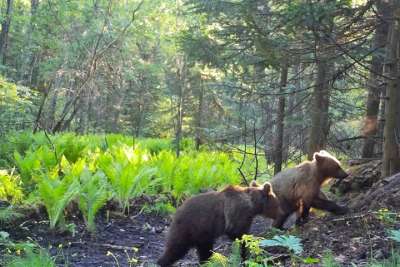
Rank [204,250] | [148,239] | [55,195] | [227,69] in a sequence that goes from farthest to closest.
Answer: [227,69] < [148,239] < [55,195] < [204,250]

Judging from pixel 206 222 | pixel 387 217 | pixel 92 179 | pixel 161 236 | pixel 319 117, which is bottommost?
pixel 161 236

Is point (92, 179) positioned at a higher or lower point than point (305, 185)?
lower

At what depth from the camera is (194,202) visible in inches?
243

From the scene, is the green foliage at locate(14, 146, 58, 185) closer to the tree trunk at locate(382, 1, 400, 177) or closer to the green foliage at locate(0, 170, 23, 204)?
the green foliage at locate(0, 170, 23, 204)

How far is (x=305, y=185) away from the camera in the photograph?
7273mm

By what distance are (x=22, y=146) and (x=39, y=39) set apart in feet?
33.3

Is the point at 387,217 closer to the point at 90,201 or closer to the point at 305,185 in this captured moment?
the point at 305,185

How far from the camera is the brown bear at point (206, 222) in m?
6.00

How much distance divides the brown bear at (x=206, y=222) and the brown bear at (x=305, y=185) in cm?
128

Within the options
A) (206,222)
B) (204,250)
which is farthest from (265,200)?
(204,250)

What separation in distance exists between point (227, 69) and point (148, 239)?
10233 millimetres

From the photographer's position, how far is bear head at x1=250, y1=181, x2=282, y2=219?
20.8 ft

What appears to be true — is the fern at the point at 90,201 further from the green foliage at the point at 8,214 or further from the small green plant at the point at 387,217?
the small green plant at the point at 387,217

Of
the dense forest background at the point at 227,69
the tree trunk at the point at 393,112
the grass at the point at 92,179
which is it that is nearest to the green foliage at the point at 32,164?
the grass at the point at 92,179
